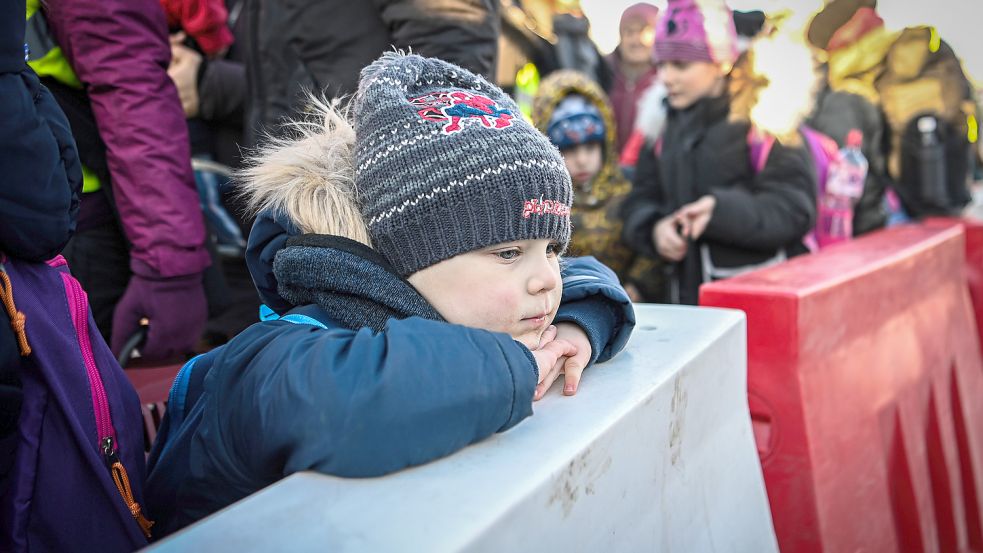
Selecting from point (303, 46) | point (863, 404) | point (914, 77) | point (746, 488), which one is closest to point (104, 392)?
point (746, 488)

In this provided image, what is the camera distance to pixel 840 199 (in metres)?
4.33

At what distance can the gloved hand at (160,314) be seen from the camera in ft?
6.83

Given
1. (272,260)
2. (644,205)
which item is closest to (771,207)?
(644,205)

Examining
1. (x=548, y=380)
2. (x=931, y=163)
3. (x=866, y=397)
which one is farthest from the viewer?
(x=931, y=163)

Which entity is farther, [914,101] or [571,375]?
[914,101]

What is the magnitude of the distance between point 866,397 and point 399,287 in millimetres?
1331

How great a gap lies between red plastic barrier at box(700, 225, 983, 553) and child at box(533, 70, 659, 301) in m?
1.39

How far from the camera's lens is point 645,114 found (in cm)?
421

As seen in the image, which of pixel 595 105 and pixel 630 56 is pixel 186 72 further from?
pixel 630 56

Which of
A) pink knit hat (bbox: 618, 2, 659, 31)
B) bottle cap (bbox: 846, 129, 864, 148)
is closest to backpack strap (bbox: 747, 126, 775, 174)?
bottle cap (bbox: 846, 129, 864, 148)

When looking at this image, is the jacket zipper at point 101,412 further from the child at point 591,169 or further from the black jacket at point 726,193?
the child at point 591,169

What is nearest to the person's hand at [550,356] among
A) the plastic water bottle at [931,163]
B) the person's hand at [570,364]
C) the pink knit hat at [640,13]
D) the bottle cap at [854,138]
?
the person's hand at [570,364]

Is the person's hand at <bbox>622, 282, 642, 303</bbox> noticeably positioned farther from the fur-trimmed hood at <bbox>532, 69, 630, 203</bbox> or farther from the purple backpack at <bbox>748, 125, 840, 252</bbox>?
the purple backpack at <bbox>748, 125, 840, 252</bbox>

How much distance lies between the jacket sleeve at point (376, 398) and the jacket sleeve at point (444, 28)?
130 cm
